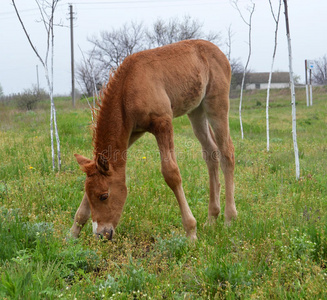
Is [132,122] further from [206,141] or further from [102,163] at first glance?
[206,141]

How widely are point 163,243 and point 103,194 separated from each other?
776 millimetres

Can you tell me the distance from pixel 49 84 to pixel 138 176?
2543 mm

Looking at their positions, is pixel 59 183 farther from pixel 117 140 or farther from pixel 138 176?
pixel 117 140

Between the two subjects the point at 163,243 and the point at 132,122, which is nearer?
the point at 163,243

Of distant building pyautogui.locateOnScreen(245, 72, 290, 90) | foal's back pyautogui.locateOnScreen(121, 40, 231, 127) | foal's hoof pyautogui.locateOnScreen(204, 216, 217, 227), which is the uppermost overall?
distant building pyautogui.locateOnScreen(245, 72, 290, 90)

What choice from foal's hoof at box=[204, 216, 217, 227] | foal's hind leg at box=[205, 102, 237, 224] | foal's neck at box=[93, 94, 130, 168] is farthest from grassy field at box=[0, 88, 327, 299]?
foal's neck at box=[93, 94, 130, 168]

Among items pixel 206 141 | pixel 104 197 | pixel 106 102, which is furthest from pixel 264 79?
pixel 104 197

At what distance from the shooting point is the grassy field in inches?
96.3

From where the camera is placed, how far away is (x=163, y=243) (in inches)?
128

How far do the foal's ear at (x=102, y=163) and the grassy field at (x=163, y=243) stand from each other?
70 cm

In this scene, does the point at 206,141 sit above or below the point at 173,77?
below

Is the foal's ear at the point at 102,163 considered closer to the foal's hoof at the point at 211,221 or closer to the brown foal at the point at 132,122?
the brown foal at the point at 132,122

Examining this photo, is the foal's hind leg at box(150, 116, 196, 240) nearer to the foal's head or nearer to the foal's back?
the foal's back

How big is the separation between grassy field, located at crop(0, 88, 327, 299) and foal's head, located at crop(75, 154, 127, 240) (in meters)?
0.18
